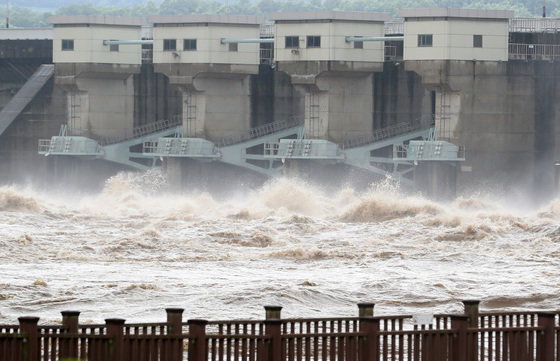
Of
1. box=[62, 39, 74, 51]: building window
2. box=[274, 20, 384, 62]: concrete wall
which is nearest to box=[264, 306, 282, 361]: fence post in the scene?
box=[274, 20, 384, 62]: concrete wall

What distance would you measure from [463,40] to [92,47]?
889 inches

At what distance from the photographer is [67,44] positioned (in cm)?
7600

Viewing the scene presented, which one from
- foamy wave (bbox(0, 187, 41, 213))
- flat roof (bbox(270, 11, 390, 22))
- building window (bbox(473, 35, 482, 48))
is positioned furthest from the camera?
flat roof (bbox(270, 11, 390, 22))

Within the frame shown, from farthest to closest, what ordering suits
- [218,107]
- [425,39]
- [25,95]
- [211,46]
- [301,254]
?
[25,95] → [218,107] → [211,46] → [425,39] → [301,254]

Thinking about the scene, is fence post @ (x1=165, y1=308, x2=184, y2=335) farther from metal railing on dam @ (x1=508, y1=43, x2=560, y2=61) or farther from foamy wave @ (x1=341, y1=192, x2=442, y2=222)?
metal railing on dam @ (x1=508, y1=43, x2=560, y2=61)

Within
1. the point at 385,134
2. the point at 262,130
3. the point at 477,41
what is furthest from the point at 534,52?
the point at 262,130

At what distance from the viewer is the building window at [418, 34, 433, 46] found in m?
63.7

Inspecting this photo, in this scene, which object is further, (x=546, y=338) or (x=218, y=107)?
(x=218, y=107)

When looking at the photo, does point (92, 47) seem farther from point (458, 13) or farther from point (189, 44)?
point (458, 13)

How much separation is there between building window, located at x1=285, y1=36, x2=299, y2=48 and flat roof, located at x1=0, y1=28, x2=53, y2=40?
1964 centimetres

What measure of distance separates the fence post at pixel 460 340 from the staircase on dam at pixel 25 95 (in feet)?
205

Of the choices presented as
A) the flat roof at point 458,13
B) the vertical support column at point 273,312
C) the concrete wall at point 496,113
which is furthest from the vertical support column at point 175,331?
the flat roof at point 458,13

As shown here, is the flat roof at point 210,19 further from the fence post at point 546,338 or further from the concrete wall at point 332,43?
the fence post at point 546,338

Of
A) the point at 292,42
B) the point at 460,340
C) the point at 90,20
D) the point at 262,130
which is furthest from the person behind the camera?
the point at 90,20
